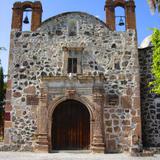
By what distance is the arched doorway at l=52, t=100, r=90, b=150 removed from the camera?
12.9 m

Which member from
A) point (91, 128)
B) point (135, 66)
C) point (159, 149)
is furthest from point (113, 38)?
point (159, 149)

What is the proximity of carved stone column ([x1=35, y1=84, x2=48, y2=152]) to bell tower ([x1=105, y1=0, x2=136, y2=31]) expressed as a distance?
474cm

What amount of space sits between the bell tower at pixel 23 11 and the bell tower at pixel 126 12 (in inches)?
139

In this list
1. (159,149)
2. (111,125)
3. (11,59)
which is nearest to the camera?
Result: (159,149)

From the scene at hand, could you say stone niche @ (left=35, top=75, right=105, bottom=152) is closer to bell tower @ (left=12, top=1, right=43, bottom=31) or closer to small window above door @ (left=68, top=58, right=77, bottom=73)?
small window above door @ (left=68, top=58, right=77, bottom=73)

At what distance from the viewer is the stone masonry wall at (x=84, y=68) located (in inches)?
507

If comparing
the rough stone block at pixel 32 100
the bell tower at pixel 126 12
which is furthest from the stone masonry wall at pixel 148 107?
the rough stone block at pixel 32 100

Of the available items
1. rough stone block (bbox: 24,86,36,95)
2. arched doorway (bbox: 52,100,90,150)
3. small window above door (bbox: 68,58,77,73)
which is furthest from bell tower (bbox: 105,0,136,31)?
rough stone block (bbox: 24,86,36,95)

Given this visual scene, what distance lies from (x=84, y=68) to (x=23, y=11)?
4542mm

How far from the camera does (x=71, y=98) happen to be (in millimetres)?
12945

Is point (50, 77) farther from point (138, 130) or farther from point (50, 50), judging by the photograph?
point (138, 130)

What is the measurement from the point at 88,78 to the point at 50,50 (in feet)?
8.12

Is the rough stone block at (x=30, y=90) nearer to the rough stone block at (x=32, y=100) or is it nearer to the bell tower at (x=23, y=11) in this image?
the rough stone block at (x=32, y=100)

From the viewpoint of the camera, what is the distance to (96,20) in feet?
46.6
